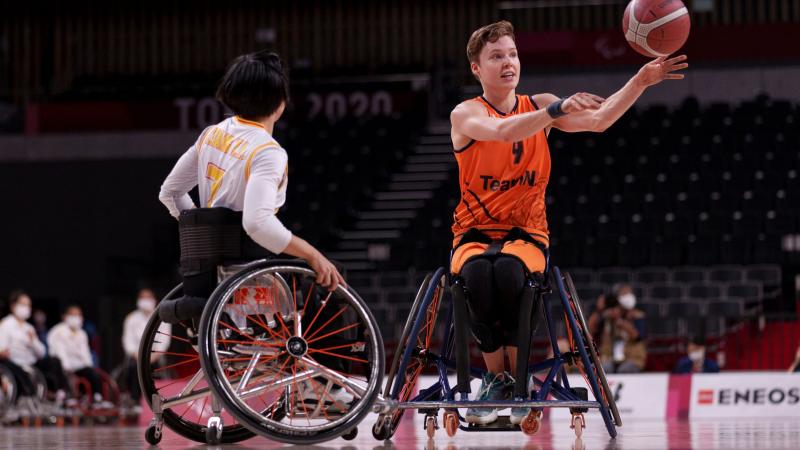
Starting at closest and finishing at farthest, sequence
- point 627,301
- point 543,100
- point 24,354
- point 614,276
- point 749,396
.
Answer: point 543,100 → point 749,396 → point 627,301 → point 24,354 → point 614,276

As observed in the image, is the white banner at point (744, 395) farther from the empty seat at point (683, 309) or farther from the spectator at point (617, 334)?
the empty seat at point (683, 309)

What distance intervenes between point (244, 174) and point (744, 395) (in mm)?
5890

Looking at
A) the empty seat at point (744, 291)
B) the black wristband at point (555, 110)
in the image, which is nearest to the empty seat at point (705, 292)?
the empty seat at point (744, 291)

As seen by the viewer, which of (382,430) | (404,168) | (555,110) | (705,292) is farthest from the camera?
(404,168)

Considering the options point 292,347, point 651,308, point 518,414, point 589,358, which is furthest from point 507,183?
point 651,308

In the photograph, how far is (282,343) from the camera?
11.7 ft

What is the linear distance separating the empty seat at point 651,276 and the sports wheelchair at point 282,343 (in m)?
8.44

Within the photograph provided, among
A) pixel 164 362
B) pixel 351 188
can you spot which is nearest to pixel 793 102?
pixel 351 188

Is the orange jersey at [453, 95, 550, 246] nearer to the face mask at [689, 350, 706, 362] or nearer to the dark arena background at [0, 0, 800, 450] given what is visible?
the dark arena background at [0, 0, 800, 450]

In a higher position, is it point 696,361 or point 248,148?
point 248,148

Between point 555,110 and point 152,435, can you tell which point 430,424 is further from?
point 555,110

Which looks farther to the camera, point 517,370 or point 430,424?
point 430,424

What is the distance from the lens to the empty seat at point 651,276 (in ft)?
38.8

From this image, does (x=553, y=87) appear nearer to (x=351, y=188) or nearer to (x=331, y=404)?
(x=351, y=188)
